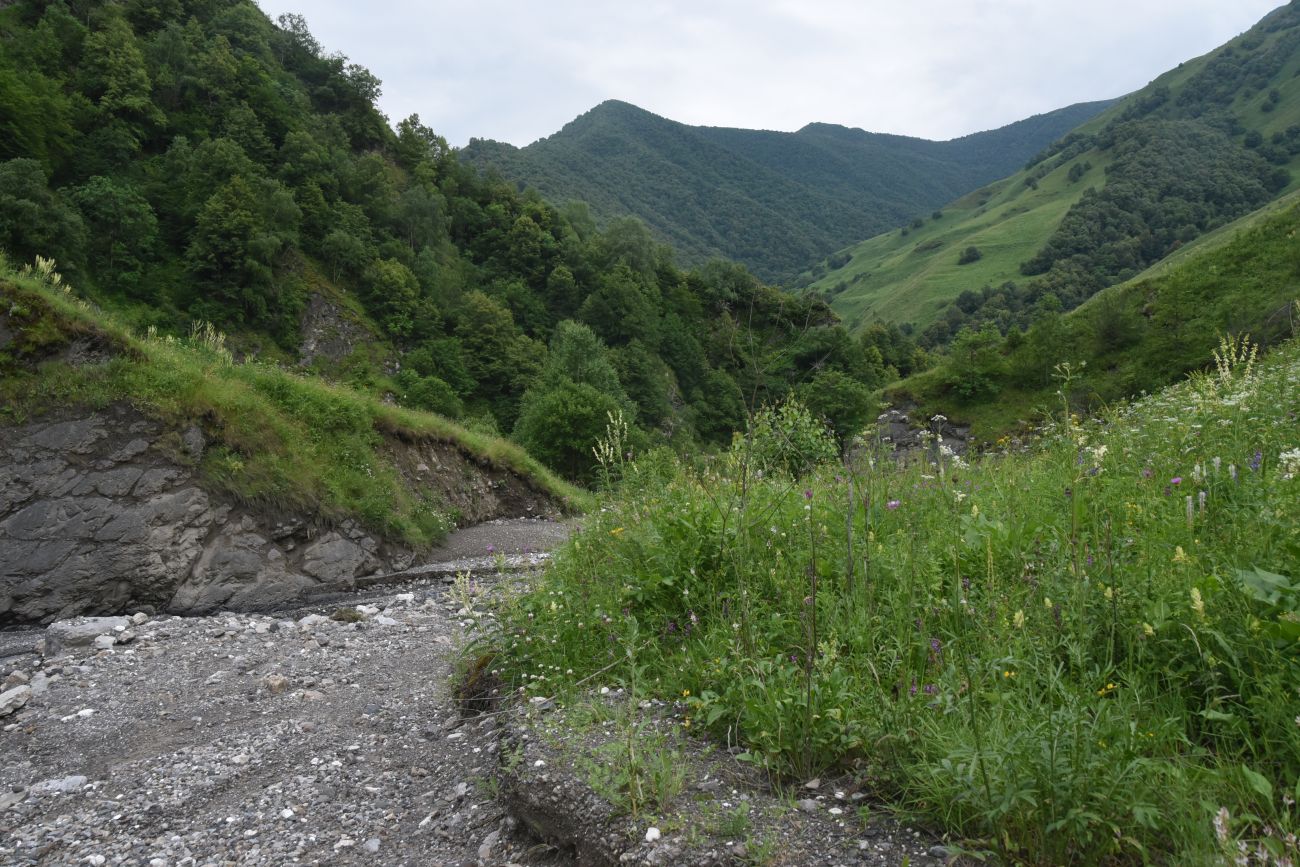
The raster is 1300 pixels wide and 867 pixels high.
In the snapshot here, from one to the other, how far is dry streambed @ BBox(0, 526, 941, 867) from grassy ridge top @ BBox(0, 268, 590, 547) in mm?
5677

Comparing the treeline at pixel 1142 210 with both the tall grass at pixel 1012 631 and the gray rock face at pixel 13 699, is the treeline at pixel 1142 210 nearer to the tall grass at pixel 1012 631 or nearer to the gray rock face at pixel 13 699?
the tall grass at pixel 1012 631

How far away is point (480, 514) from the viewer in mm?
24781

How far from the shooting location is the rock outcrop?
1266 centimetres

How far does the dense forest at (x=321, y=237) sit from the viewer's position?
163 feet

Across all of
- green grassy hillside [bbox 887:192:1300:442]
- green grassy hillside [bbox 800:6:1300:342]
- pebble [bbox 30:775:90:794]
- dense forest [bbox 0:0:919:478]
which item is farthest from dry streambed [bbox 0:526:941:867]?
green grassy hillside [bbox 800:6:1300:342]

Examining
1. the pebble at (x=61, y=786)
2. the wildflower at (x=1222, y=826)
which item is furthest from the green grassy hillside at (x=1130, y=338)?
the pebble at (x=61, y=786)

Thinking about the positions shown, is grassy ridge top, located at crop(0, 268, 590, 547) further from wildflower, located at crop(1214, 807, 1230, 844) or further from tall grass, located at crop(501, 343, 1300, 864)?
wildflower, located at crop(1214, 807, 1230, 844)

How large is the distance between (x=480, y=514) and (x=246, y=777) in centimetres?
1917

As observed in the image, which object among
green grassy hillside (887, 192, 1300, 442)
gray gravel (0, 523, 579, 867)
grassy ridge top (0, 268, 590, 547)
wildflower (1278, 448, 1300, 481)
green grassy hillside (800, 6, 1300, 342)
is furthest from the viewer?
green grassy hillside (800, 6, 1300, 342)

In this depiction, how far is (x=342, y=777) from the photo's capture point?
18.3 feet

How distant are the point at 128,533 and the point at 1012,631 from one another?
1544cm

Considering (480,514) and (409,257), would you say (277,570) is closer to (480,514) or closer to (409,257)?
(480,514)

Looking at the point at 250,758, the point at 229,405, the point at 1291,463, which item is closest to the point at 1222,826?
the point at 1291,463

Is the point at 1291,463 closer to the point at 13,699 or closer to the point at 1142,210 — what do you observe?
the point at 13,699
